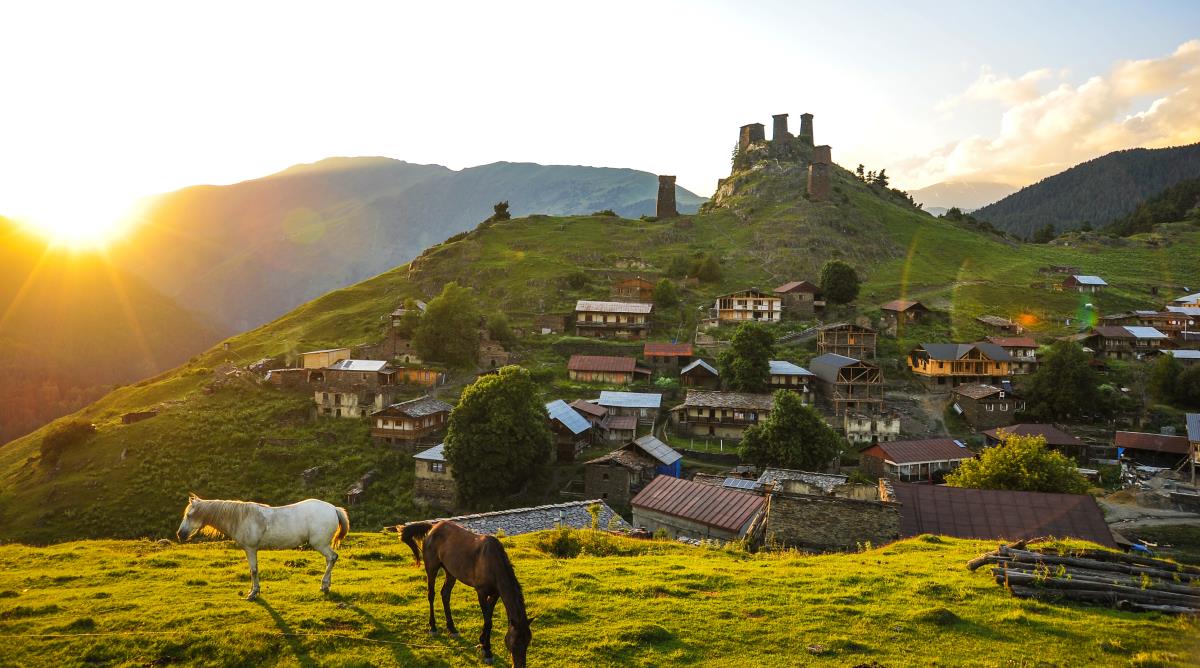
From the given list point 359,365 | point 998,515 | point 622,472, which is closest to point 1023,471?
point 998,515

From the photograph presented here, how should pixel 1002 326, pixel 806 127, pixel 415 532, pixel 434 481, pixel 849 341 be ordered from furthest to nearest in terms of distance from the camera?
pixel 806 127, pixel 1002 326, pixel 849 341, pixel 434 481, pixel 415 532

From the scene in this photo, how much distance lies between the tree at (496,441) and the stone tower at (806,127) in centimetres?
11973

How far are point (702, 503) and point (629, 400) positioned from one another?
2678 centimetres

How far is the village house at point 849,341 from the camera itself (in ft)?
222

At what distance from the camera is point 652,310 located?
270 feet

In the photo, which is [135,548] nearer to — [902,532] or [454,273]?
[902,532]

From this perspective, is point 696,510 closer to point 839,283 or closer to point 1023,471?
point 1023,471

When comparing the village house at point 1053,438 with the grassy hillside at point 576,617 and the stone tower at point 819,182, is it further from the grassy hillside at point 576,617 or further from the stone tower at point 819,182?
the stone tower at point 819,182

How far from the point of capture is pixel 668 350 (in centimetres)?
6800

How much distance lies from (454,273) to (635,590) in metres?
86.8

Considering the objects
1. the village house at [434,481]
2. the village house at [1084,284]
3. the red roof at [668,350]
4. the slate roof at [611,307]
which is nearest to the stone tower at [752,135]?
the village house at [1084,284]

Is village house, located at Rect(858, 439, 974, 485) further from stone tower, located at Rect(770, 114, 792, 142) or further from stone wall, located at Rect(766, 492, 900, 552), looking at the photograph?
stone tower, located at Rect(770, 114, 792, 142)

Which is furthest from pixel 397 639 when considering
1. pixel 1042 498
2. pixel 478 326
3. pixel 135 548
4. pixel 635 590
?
pixel 478 326

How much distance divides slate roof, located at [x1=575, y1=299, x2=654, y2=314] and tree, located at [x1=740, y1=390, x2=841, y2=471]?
3342cm
